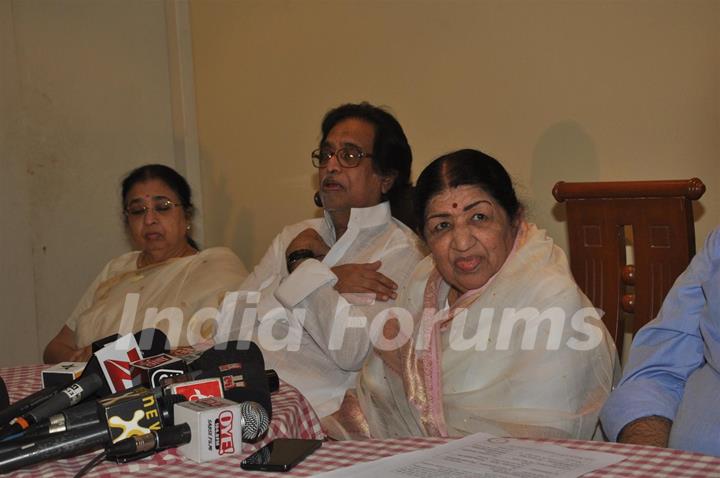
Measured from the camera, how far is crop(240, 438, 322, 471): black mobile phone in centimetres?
148

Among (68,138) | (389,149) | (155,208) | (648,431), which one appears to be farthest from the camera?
(68,138)

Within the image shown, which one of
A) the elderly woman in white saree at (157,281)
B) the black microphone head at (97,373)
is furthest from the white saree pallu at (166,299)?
the black microphone head at (97,373)

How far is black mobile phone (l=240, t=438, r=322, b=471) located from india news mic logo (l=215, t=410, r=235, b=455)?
62mm

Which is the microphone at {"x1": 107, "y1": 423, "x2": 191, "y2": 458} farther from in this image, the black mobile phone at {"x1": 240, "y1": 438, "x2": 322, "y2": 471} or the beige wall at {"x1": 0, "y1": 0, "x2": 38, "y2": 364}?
the beige wall at {"x1": 0, "y1": 0, "x2": 38, "y2": 364}

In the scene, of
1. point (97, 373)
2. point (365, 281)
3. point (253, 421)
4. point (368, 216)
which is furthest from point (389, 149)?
point (253, 421)

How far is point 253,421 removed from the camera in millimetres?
1648

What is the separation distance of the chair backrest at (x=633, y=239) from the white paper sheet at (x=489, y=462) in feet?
4.46

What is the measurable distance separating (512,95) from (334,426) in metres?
1.61

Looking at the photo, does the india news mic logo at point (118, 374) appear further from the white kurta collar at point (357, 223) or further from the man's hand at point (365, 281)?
the white kurta collar at point (357, 223)

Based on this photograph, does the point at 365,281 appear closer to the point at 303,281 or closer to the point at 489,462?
the point at 303,281

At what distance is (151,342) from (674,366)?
1.22m

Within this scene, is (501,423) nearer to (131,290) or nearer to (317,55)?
(131,290)

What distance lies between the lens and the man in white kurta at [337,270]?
311 cm

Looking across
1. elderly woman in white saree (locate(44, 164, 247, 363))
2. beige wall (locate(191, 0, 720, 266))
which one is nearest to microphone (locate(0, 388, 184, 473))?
elderly woman in white saree (locate(44, 164, 247, 363))
